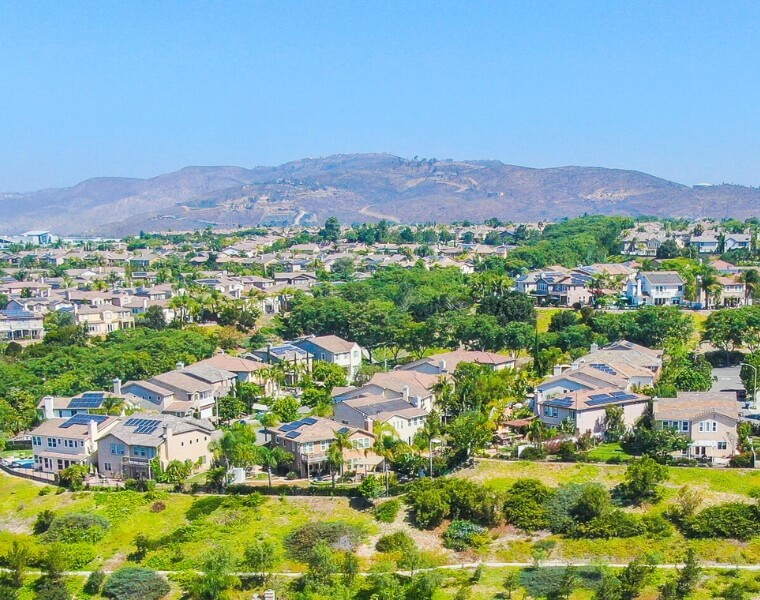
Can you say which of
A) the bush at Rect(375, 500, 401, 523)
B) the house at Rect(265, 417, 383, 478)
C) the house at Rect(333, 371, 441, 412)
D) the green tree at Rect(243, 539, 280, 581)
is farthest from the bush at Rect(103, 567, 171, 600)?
the house at Rect(333, 371, 441, 412)

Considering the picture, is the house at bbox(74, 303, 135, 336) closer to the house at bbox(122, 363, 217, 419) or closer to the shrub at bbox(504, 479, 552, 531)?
the house at bbox(122, 363, 217, 419)

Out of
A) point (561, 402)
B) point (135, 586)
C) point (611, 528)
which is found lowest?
point (135, 586)

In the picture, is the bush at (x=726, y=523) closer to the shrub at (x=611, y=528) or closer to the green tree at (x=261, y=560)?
the shrub at (x=611, y=528)

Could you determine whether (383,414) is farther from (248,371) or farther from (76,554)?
(248,371)

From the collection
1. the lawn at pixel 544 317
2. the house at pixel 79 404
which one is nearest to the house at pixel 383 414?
the house at pixel 79 404

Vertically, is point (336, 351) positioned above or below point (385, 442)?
above

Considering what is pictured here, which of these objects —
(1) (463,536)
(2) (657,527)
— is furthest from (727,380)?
(1) (463,536)

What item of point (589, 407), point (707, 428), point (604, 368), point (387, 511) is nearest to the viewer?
point (387, 511)
